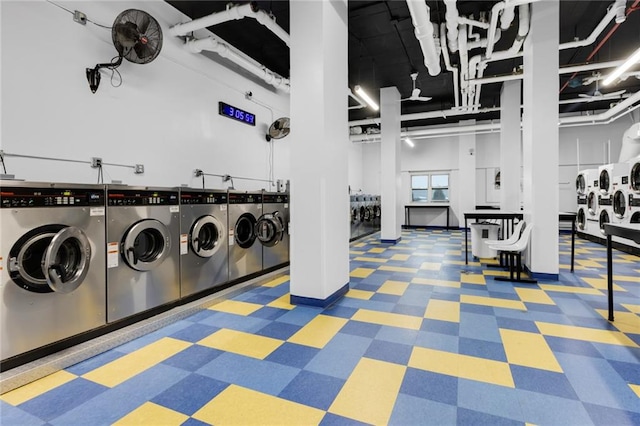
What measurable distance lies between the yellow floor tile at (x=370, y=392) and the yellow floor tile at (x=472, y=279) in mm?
2840

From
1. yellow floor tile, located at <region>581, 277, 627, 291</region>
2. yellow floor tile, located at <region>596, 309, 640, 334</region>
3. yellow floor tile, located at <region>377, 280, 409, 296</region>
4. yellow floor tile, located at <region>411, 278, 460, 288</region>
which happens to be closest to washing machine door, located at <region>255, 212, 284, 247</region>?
yellow floor tile, located at <region>377, 280, 409, 296</region>

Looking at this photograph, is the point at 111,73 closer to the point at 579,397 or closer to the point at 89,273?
the point at 89,273

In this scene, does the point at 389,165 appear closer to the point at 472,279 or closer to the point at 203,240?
the point at 472,279

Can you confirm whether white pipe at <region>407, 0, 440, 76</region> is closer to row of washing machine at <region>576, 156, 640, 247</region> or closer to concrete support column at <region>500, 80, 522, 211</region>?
concrete support column at <region>500, 80, 522, 211</region>

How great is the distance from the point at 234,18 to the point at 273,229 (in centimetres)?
299

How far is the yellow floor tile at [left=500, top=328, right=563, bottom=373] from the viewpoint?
227 centimetres

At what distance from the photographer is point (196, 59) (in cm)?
512

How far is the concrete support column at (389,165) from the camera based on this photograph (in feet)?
27.6

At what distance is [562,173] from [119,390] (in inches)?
534

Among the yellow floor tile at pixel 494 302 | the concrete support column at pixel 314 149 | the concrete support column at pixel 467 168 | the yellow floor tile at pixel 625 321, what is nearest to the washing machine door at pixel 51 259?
the concrete support column at pixel 314 149

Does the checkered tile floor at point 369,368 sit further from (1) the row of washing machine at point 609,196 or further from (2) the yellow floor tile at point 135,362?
(1) the row of washing machine at point 609,196

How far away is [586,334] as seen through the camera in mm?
2752

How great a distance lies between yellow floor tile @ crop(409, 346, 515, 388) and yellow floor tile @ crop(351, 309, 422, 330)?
531 millimetres

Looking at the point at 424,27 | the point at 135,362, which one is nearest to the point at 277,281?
the point at 135,362
